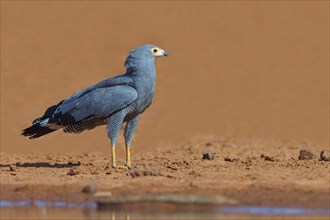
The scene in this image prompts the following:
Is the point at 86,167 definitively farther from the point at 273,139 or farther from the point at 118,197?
the point at 273,139

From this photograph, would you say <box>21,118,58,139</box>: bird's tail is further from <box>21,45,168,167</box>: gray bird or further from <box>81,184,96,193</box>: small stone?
<box>81,184,96,193</box>: small stone

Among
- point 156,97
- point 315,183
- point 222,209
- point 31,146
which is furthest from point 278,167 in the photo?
point 156,97

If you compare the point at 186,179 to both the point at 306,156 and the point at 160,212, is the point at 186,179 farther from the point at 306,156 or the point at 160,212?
the point at 306,156

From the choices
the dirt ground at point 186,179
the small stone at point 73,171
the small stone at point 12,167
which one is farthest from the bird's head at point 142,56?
the small stone at point 12,167

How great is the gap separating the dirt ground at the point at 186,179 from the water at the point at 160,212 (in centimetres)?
46

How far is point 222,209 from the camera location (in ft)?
45.0

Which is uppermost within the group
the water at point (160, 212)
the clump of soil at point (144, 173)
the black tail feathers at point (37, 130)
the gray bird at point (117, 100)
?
the gray bird at point (117, 100)

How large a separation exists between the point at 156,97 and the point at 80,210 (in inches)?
528

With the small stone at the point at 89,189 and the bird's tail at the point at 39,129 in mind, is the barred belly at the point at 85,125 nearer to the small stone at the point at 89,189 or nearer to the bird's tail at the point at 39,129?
the bird's tail at the point at 39,129

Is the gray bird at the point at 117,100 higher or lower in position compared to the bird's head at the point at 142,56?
lower

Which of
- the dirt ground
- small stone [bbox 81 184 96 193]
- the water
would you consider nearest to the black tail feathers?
the dirt ground

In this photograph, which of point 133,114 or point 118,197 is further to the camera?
point 133,114

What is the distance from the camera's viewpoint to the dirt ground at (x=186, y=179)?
48.4 feet

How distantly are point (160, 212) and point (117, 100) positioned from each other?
4172 millimetres
